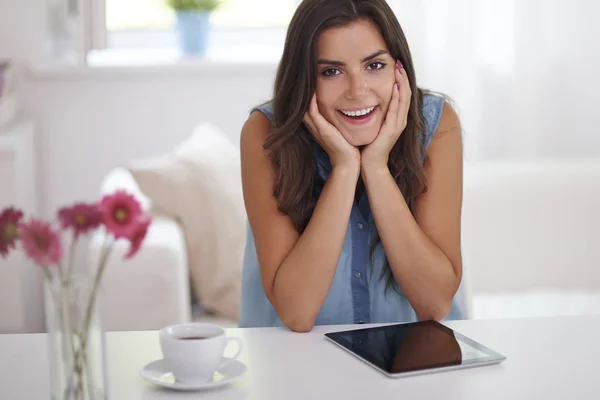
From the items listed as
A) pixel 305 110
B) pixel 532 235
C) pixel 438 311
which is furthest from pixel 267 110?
pixel 532 235

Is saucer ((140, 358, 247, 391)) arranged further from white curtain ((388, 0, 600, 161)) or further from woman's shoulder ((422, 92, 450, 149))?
white curtain ((388, 0, 600, 161))

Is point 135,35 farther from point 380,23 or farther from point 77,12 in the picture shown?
point 380,23

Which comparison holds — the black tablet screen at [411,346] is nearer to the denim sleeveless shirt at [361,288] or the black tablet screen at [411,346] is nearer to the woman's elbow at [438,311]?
the woman's elbow at [438,311]

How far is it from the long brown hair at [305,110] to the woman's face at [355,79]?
0.05 feet

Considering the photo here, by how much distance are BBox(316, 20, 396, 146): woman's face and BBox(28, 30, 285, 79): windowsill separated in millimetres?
1636

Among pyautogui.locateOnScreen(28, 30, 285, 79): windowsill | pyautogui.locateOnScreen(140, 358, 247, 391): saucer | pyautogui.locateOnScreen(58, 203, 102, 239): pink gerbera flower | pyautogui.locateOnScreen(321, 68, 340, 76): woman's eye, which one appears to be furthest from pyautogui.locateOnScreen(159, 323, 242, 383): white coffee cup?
pyautogui.locateOnScreen(28, 30, 285, 79): windowsill

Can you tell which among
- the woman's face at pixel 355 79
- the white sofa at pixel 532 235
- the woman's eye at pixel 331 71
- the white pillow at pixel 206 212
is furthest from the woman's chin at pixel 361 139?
the white sofa at pixel 532 235

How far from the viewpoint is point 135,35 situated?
3443 mm

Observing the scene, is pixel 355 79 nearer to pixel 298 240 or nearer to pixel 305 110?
pixel 305 110

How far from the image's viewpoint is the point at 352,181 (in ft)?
5.22

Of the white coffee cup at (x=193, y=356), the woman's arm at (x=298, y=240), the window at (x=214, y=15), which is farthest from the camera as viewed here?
the window at (x=214, y=15)

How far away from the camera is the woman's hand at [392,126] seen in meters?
1.61

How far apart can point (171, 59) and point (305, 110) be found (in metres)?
1.75

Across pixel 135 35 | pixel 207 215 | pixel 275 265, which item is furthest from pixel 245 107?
pixel 275 265
